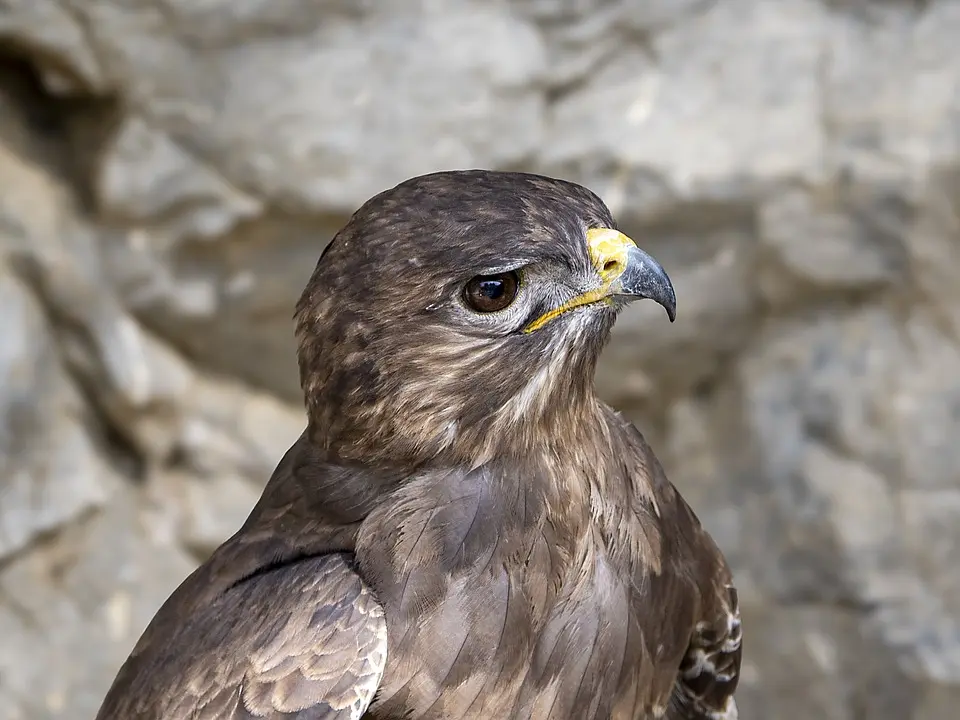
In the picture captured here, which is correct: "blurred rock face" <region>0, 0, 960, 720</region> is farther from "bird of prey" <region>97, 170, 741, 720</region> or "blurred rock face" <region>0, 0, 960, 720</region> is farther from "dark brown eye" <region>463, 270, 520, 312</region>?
"dark brown eye" <region>463, 270, 520, 312</region>

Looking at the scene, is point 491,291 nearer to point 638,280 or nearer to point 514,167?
point 638,280

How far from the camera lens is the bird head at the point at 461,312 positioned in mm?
2320

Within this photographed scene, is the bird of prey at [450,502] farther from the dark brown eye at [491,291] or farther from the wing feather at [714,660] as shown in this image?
the wing feather at [714,660]

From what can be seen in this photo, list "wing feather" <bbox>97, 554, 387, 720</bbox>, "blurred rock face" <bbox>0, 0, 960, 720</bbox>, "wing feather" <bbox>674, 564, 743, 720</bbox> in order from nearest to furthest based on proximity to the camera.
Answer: "wing feather" <bbox>97, 554, 387, 720</bbox>
"wing feather" <bbox>674, 564, 743, 720</bbox>
"blurred rock face" <bbox>0, 0, 960, 720</bbox>

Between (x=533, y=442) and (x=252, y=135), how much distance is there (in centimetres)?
243

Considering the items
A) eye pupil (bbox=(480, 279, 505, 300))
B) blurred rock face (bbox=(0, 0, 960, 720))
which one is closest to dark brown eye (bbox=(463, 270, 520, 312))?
eye pupil (bbox=(480, 279, 505, 300))

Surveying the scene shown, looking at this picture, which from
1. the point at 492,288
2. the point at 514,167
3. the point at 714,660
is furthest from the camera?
the point at 514,167

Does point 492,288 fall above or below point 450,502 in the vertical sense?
above

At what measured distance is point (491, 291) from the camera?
2.34 metres

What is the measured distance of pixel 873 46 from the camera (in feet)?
15.3

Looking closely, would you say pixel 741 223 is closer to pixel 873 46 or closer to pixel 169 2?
pixel 873 46

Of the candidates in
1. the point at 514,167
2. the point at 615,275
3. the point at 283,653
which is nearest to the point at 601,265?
the point at 615,275

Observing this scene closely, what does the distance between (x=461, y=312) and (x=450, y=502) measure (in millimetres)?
374

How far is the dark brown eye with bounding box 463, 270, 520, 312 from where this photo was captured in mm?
2324
